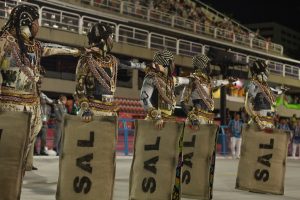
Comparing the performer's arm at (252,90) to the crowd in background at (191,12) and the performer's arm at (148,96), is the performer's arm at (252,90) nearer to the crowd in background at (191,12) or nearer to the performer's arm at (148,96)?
the performer's arm at (148,96)

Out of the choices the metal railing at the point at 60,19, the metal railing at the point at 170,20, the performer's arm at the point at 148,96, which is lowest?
the performer's arm at the point at 148,96

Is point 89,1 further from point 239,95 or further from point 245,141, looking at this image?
point 245,141

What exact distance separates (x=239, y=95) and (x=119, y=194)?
2429 cm

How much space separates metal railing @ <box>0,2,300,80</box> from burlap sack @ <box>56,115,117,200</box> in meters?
11.0

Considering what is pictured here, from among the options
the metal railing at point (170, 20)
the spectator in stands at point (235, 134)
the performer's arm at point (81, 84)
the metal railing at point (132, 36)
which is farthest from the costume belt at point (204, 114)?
the metal railing at point (170, 20)

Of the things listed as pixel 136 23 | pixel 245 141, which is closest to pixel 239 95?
pixel 136 23

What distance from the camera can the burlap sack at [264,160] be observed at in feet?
21.3

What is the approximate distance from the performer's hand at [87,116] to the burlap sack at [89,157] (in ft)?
0.11

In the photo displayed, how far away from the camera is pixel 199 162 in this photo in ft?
19.0

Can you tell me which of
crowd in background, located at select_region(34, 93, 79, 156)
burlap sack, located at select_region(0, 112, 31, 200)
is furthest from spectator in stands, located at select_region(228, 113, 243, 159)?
burlap sack, located at select_region(0, 112, 31, 200)

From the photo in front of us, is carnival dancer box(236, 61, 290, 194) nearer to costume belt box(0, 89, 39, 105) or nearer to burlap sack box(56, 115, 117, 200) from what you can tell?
burlap sack box(56, 115, 117, 200)

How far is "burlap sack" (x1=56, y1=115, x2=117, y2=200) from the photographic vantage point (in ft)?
14.8

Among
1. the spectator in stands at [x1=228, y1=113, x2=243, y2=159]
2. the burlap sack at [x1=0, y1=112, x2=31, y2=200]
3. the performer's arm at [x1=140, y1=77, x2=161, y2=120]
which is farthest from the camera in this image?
the spectator in stands at [x1=228, y1=113, x2=243, y2=159]

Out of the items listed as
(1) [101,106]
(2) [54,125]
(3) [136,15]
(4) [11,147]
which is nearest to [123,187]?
(1) [101,106]
